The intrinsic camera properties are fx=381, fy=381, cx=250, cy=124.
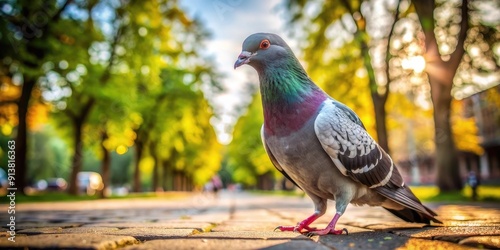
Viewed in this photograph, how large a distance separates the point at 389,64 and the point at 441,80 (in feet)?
5.55

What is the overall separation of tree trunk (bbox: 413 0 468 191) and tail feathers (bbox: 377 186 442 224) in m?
10.0

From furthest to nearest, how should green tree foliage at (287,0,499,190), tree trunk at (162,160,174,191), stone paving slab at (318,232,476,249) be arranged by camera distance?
tree trunk at (162,160,174,191)
green tree foliage at (287,0,499,190)
stone paving slab at (318,232,476,249)

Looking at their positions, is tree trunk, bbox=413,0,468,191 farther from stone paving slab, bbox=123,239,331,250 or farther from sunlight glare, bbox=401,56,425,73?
stone paving slab, bbox=123,239,331,250

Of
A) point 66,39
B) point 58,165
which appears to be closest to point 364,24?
point 66,39

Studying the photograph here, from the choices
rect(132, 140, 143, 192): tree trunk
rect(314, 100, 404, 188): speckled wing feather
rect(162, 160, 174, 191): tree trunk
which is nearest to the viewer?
rect(314, 100, 404, 188): speckled wing feather

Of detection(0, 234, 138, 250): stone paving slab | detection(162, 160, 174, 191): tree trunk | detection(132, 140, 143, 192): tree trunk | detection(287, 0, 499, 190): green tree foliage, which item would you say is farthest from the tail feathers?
detection(162, 160, 174, 191): tree trunk

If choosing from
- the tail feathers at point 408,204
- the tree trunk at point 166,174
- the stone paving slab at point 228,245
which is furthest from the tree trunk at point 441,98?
the tree trunk at point 166,174

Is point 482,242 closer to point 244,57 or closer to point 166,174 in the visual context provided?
point 244,57

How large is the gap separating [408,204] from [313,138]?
3.39ft

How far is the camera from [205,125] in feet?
81.2

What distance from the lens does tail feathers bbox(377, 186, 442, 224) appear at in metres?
2.96

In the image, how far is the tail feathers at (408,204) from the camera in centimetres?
296

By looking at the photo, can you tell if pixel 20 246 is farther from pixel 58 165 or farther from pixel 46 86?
pixel 58 165

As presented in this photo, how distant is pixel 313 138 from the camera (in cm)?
265
